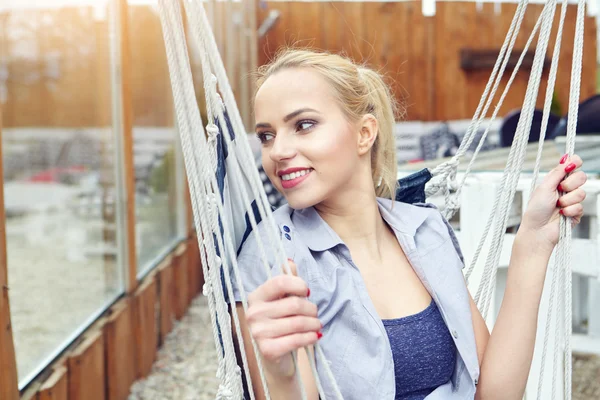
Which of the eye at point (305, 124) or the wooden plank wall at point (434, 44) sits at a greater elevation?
the wooden plank wall at point (434, 44)

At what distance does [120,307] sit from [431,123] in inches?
192

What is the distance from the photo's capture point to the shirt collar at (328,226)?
1.14 meters

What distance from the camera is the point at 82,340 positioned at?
82.1 inches

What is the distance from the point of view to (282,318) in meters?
0.85

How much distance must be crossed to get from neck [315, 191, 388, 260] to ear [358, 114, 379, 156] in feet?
0.25

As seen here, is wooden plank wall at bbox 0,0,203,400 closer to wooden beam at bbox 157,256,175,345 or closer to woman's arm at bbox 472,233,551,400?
wooden beam at bbox 157,256,175,345

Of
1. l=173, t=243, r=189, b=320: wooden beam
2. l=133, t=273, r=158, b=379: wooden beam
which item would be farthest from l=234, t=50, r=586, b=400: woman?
l=173, t=243, r=189, b=320: wooden beam

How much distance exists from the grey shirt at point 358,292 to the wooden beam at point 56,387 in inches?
33.7

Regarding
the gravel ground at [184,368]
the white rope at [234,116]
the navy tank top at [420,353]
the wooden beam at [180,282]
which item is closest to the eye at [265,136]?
the white rope at [234,116]

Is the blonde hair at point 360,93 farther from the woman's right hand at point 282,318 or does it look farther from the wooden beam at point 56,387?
the wooden beam at point 56,387

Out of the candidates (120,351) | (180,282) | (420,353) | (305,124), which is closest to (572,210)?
(420,353)

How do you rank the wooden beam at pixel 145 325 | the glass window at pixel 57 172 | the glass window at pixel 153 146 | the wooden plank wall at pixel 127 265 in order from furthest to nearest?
the glass window at pixel 153 146 → the wooden beam at pixel 145 325 → the glass window at pixel 57 172 → the wooden plank wall at pixel 127 265

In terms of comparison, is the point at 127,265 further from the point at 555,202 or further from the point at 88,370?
the point at 555,202

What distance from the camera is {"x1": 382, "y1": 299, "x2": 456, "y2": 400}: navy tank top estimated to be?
3.61 feet
